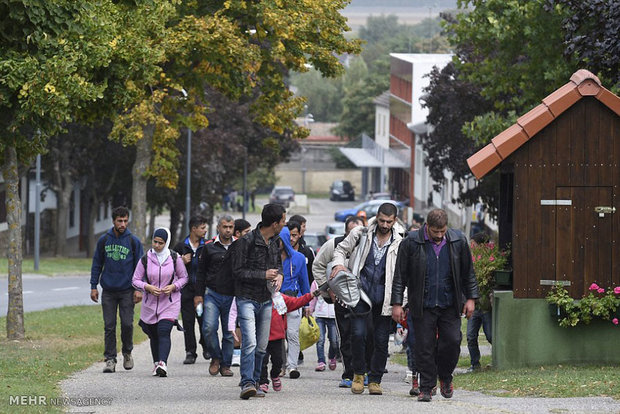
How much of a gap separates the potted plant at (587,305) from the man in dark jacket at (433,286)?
3.10m

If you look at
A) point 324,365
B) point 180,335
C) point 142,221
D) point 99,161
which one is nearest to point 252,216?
point 99,161

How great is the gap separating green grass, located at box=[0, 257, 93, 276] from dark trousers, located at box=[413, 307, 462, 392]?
3001 cm

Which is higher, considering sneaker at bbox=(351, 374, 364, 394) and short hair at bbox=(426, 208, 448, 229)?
short hair at bbox=(426, 208, 448, 229)

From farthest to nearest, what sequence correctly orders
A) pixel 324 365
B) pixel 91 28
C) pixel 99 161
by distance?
pixel 99 161 → pixel 324 365 → pixel 91 28

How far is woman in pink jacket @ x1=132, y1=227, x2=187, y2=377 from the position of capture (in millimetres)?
14078

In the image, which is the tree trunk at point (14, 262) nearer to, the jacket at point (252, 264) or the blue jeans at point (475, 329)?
the blue jeans at point (475, 329)

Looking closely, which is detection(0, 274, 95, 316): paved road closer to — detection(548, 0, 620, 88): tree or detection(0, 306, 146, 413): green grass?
detection(0, 306, 146, 413): green grass

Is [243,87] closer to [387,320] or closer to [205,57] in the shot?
[205,57]

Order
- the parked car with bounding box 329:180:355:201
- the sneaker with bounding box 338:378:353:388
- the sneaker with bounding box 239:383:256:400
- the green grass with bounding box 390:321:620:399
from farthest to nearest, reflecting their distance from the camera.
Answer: the parked car with bounding box 329:180:355:201, the sneaker with bounding box 338:378:353:388, the green grass with bounding box 390:321:620:399, the sneaker with bounding box 239:383:256:400

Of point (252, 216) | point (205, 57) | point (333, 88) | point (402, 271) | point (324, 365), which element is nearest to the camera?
point (402, 271)

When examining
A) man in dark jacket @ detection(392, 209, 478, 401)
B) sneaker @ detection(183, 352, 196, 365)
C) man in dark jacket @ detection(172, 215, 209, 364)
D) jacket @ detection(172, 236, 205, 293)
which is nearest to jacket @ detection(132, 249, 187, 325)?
man in dark jacket @ detection(172, 215, 209, 364)

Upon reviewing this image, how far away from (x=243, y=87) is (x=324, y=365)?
11547mm

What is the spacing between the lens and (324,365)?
15992 mm

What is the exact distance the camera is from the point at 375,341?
1233cm
